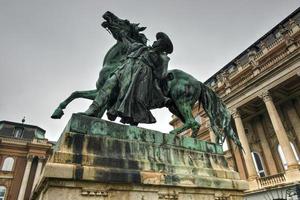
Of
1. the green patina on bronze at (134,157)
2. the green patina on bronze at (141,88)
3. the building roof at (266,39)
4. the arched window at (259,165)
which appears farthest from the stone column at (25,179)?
the green patina on bronze at (134,157)

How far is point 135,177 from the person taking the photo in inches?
105

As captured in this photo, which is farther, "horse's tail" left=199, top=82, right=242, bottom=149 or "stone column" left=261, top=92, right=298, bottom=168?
"stone column" left=261, top=92, right=298, bottom=168

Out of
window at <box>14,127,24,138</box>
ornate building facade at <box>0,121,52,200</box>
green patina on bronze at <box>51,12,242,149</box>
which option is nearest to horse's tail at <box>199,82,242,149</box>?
green patina on bronze at <box>51,12,242,149</box>

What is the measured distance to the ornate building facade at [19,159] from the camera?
95.8 feet

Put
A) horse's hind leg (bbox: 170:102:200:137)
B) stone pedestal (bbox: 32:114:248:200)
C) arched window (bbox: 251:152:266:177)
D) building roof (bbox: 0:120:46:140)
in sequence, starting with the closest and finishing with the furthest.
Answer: stone pedestal (bbox: 32:114:248:200) < horse's hind leg (bbox: 170:102:200:137) < arched window (bbox: 251:152:266:177) < building roof (bbox: 0:120:46:140)

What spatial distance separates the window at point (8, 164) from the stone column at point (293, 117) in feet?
112

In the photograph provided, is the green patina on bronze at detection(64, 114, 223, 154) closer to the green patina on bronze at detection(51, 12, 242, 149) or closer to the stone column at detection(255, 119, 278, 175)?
the green patina on bronze at detection(51, 12, 242, 149)

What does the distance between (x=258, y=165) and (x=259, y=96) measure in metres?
7.46

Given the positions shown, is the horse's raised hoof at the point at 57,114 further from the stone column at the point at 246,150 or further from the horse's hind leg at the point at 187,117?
the stone column at the point at 246,150

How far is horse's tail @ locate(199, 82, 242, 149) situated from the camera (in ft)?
15.1

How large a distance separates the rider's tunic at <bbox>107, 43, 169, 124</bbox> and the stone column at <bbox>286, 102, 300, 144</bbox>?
2006 centimetres

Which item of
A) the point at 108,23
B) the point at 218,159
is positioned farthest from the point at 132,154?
the point at 108,23

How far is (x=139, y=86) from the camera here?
3885mm

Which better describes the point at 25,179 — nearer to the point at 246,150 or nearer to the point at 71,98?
the point at 246,150
